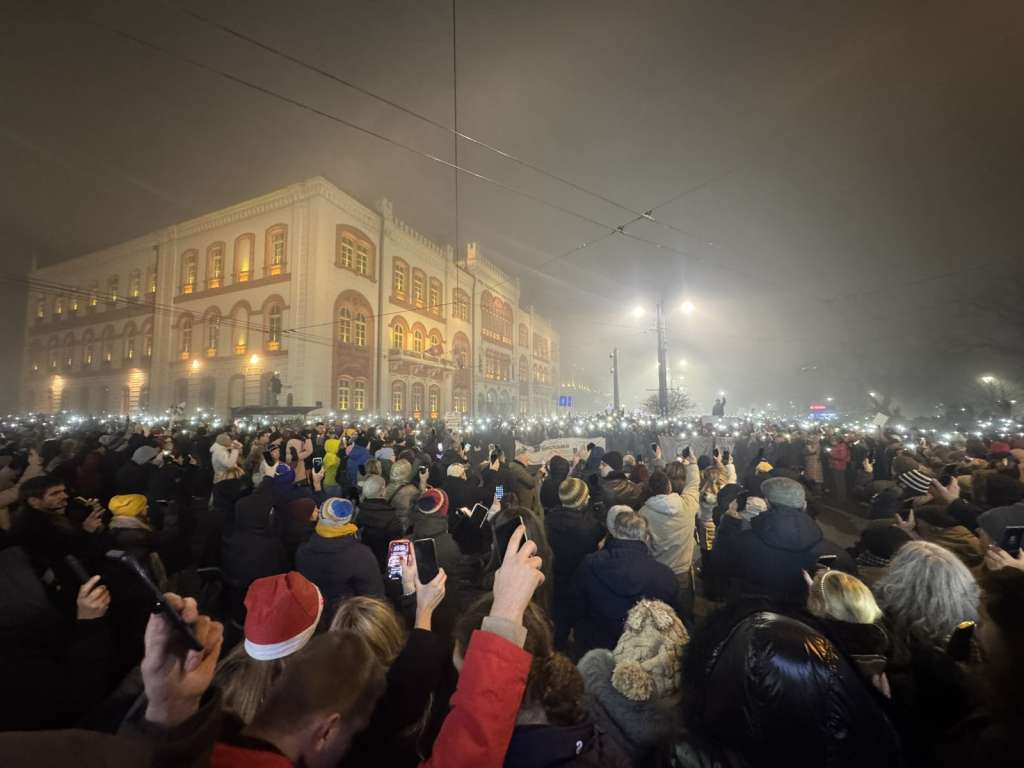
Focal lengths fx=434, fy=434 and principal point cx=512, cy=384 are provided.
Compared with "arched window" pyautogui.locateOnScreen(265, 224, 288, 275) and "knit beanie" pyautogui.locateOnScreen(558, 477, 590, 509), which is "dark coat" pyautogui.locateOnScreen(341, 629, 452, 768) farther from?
"arched window" pyautogui.locateOnScreen(265, 224, 288, 275)

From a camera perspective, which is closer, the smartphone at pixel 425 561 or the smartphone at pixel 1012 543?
the smartphone at pixel 425 561

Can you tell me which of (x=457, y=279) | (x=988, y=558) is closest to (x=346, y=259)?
(x=457, y=279)

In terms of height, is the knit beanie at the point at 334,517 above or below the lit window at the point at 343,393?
below

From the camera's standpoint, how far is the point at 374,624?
6.84ft

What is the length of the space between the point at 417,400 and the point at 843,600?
35868 millimetres

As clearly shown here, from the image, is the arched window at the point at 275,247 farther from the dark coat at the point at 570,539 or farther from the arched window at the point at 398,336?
the dark coat at the point at 570,539

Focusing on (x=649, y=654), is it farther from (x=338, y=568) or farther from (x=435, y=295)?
(x=435, y=295)

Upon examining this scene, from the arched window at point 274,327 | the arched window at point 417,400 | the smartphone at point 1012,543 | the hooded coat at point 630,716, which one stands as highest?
the arched window at point 274,327

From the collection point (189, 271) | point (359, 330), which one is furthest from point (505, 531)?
point (189, 271)

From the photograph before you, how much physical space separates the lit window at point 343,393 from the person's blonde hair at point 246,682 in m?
29.5

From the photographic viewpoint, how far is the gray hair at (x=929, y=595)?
2.20 meters

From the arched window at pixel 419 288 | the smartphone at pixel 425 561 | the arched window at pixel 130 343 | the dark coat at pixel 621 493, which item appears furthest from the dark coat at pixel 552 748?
the arched window at pixel 130 343

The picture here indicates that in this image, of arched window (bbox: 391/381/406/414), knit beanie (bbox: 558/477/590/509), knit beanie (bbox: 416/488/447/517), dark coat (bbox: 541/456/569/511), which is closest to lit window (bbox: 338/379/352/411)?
arched window (bbox: 391/381/406/414)

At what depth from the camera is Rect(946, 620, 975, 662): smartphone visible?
76.0 inches
